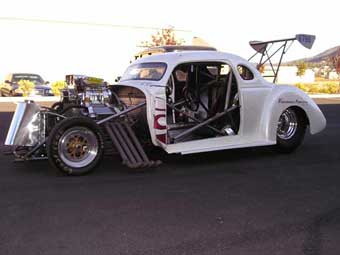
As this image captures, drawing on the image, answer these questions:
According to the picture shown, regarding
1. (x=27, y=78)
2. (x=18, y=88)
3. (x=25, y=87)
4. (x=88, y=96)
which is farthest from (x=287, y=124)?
(x=27, y=78)

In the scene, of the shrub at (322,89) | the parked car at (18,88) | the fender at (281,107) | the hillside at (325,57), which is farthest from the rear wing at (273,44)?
the hillside at (325,57)

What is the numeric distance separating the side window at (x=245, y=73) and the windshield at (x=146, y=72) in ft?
4.34

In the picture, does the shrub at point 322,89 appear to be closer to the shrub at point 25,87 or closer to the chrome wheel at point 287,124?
the shrub at point 25,87

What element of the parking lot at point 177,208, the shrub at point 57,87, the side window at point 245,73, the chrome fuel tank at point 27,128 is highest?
the side window at point 245,73

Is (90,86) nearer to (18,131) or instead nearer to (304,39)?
(18,131)

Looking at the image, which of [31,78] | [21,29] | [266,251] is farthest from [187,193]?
[21,29]

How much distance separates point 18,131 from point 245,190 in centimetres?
330

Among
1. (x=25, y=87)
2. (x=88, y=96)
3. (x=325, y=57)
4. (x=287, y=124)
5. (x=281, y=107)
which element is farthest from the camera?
(x=325, y=57)

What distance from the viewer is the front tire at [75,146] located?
641 centimetres

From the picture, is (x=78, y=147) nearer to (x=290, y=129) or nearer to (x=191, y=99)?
(x=191, y=99)

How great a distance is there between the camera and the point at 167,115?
7738 millimetres

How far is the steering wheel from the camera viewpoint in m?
8.15

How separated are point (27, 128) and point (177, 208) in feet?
9.23

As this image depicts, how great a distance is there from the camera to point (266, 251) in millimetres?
4066
